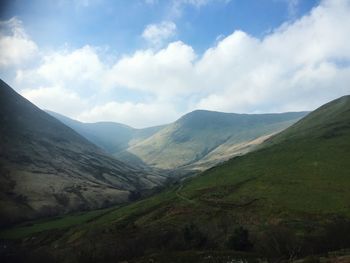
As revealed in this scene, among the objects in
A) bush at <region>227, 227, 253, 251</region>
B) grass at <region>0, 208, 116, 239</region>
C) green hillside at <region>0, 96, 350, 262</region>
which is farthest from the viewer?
grass at <region>0, 208, 116, 239</region>

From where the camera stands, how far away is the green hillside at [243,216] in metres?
78.4

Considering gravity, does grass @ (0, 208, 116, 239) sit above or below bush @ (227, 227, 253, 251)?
below

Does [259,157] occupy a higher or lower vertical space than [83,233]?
higher

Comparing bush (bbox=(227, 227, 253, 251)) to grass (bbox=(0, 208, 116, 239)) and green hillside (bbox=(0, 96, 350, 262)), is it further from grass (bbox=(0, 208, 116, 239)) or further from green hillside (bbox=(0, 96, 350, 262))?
grass (bbox=(0, 208, 116, 239))

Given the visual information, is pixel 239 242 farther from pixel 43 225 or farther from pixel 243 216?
pixel 43 225

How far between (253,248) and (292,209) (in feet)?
127

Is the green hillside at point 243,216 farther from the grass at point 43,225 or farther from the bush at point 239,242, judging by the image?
the grass at point 43,225

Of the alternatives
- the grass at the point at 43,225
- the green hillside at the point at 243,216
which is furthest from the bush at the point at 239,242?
the grass at the point at 43,225

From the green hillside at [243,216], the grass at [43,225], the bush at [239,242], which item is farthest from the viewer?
the grass at [43,225]

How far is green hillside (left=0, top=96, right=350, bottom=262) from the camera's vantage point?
78.4 m

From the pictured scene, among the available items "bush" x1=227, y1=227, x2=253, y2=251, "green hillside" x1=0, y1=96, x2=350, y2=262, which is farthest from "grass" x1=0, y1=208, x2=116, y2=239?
"bush" x1=227, y1=227, x2=253, y2=251

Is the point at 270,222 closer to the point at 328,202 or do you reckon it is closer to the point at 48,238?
the point at 328,202

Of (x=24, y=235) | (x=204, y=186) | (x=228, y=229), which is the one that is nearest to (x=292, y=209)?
(x=228, y=229)

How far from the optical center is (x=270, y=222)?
10688cm
